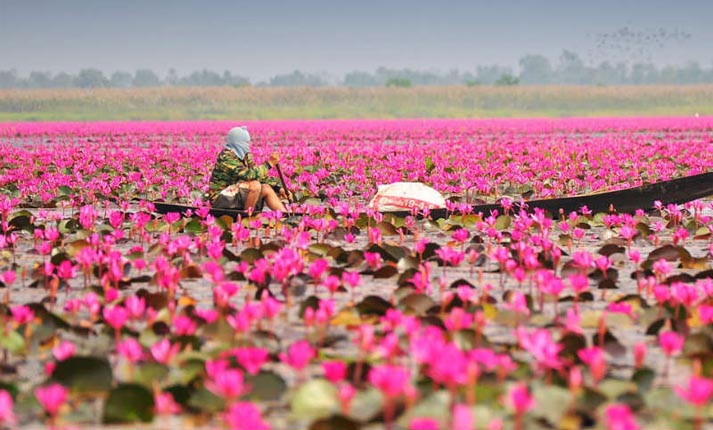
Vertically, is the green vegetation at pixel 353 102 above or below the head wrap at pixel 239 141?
below

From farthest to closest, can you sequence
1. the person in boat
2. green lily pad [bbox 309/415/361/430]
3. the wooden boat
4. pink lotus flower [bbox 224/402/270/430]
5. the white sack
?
the white sack, the person in boat, the wooden boat, green lily pad [bbox 309/415/361/430], pink lotus flower [bbox 224/402/270/430]

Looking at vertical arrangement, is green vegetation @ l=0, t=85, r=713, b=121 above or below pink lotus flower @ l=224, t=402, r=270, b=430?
below

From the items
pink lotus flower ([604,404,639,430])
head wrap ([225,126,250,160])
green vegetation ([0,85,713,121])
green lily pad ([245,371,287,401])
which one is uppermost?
head wrap ([225,126,250,160])

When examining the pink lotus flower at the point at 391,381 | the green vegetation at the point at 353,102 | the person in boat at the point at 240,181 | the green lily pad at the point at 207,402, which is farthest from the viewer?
the green vegetation at the point at 353,102

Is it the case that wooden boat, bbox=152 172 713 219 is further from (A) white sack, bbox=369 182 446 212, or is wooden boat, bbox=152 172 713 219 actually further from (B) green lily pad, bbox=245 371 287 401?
(B) green lily pad, bbox=245 371 287 401

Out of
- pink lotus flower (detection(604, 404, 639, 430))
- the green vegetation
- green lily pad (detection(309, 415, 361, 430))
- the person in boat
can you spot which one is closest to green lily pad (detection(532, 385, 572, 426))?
pink lotus flower (detection(604, 404, 639, 430))

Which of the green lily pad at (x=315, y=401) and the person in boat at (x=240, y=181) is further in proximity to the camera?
the person in boat at (x=240, y=181)

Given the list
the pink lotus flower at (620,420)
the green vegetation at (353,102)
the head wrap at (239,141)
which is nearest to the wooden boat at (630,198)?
the head wrap at (239,141)

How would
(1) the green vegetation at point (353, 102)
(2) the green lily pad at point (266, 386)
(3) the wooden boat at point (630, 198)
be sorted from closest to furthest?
(2) the green lily pad at point (266, 386) < (3) the wooden boat at point (630, 198) < (1) the green vegetation at point (353, 102)

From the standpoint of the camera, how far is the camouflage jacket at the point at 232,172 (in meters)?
10.3

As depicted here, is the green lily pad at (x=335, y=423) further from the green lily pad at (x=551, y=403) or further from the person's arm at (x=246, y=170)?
the person's arm at (x=246, y=170)

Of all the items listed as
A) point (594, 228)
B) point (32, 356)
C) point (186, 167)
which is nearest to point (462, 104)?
point (186, 167)

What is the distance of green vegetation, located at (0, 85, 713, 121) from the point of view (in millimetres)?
86062

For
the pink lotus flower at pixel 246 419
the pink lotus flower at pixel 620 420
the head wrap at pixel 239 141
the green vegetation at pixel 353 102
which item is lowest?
the green vegetation at pixel 353 102
